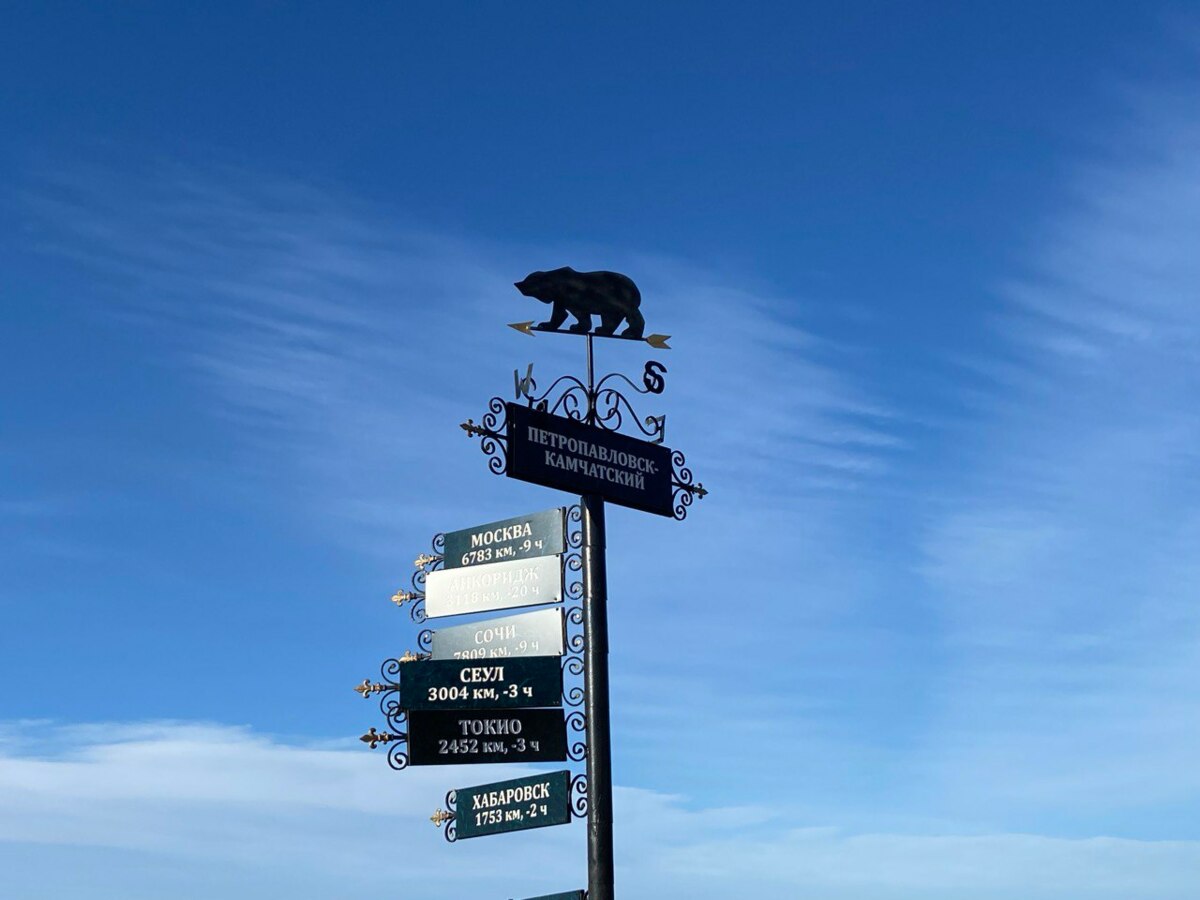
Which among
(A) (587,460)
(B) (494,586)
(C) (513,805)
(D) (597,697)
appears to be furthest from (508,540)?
(C) (513,805)

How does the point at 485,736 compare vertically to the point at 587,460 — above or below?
below

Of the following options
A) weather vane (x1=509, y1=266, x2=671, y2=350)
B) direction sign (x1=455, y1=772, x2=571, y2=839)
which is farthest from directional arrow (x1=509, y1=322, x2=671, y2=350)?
direction sign (x1=455, y1=772, x2=571, y2=839)

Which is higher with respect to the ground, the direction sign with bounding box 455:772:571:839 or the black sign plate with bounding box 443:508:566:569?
the black sign plate with bounding box 443:508:566:569

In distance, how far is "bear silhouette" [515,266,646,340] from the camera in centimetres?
1582

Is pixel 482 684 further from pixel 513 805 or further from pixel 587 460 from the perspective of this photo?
pixel 587 460

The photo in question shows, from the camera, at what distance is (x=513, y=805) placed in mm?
14805

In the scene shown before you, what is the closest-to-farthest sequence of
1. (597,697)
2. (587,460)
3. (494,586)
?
(597,697)
(587,460)
(494,586)

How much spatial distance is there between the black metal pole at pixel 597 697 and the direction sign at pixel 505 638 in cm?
38

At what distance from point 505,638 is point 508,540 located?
108cm

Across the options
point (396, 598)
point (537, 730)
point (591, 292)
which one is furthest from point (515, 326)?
point (537, 730)

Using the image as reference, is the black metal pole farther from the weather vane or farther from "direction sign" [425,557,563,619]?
the weather vane

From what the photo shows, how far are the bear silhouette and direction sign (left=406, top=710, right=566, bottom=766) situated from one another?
172 inches

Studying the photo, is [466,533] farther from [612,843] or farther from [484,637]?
[612,843]

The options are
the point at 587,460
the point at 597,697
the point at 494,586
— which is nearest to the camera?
the point at 597,697
